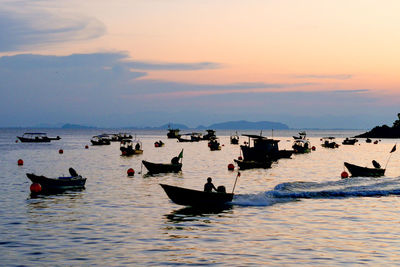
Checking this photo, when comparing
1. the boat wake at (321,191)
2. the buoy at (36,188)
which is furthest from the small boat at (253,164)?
the buoy at (36,188)

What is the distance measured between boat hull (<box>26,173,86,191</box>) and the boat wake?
47.2ft

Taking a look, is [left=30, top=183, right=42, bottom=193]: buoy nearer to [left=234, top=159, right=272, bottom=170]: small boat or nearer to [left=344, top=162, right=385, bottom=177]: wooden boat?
[left=234, top=159, right=272, bottom=170]: small boat

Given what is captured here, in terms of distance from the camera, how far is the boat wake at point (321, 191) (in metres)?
36.6

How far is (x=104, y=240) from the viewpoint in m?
23.0

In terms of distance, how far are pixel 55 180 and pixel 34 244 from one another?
1910 centimetres

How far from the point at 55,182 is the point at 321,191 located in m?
21.8

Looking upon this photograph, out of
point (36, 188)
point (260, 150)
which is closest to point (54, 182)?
point (36, 188)

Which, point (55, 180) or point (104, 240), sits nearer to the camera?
point (104, 240)

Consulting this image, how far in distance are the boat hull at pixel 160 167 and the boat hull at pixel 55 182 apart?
17731mm

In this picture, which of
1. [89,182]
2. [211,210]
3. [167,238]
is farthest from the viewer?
[89,182]

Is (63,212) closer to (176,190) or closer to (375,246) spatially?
(176,190)

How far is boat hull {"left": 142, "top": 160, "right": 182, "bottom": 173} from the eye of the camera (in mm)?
60062

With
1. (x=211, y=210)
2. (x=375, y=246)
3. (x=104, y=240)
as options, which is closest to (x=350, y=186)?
(x=211, y=210)

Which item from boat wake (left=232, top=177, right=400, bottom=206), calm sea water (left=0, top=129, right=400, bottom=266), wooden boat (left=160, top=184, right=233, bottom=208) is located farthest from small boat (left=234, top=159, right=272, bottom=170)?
wooden boat (left=160, top=184, right=233, bottom=208)
